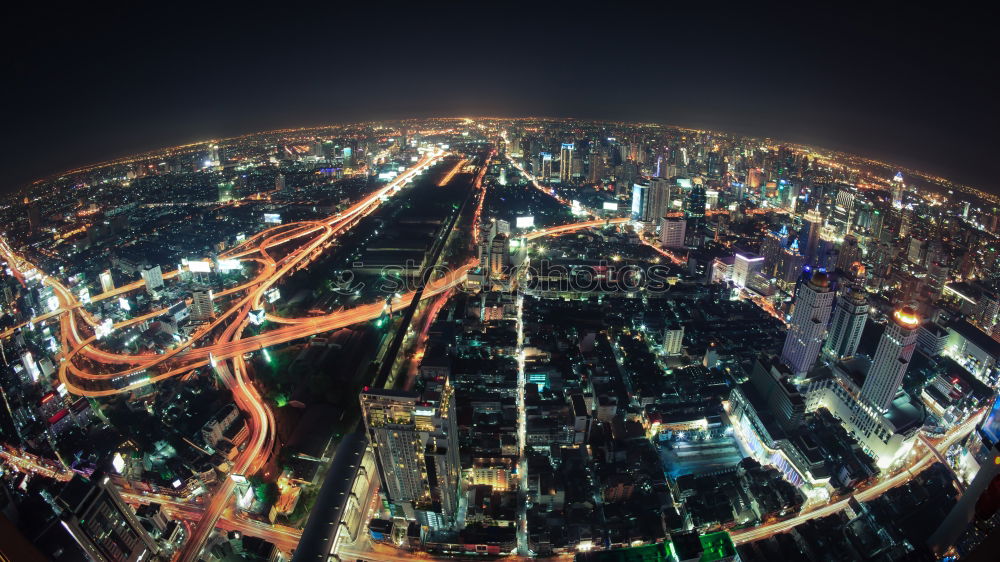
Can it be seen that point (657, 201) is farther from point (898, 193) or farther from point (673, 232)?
point (898, 193)

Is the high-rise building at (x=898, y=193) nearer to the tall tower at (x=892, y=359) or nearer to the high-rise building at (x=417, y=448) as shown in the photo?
the tall tower at (x=892, y=359)

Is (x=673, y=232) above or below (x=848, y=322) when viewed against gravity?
below

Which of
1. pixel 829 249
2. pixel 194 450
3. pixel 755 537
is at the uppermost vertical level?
pixel 829 249

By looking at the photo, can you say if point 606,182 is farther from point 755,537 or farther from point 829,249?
point 755,537

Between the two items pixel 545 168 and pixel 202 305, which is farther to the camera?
pixel 545 168

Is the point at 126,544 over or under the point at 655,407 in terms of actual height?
over

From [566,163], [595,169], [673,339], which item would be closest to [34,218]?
[673,339]

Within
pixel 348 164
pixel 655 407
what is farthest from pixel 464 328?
pixel 348 164

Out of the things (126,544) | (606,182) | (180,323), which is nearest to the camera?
(126,544)
